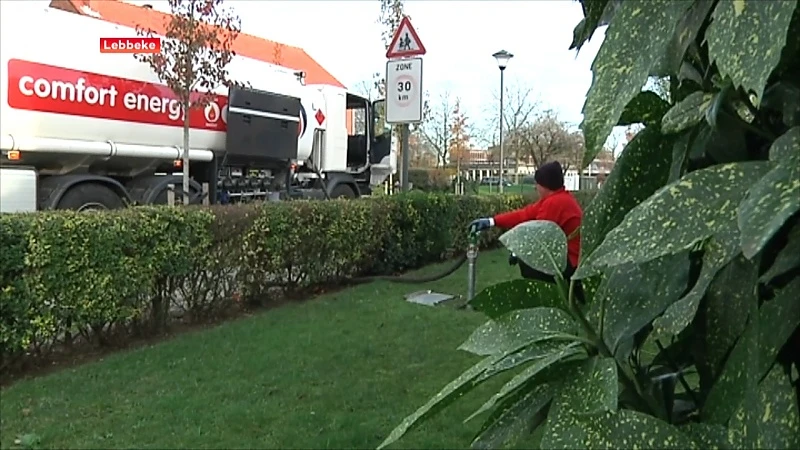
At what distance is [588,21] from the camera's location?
0.97 metres

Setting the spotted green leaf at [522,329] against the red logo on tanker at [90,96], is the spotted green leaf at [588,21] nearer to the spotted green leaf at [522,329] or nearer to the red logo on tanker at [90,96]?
the spotted green leaf at [522,329]

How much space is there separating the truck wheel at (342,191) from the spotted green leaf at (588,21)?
50.7 feet

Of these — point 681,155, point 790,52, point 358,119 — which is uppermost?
point 358,119

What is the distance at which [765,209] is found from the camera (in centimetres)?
56

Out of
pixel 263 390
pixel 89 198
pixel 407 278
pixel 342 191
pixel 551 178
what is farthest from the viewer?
pixel 342 191

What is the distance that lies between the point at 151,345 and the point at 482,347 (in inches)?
232

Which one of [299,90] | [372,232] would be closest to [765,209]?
[372,232]

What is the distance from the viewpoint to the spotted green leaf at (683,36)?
29.1 inches

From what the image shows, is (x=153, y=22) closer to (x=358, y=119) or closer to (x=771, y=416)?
(x=358, y=119)

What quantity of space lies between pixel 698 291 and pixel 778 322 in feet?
0.24

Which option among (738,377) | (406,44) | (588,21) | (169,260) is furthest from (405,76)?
(738,377)

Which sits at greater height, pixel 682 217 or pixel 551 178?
pixel 551 178

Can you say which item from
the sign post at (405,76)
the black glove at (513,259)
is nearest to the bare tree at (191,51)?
the sign post at (405,76)

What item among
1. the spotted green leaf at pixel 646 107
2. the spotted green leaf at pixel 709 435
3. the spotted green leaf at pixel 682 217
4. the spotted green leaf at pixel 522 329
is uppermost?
the spotted green leaf at pixel 646 107
